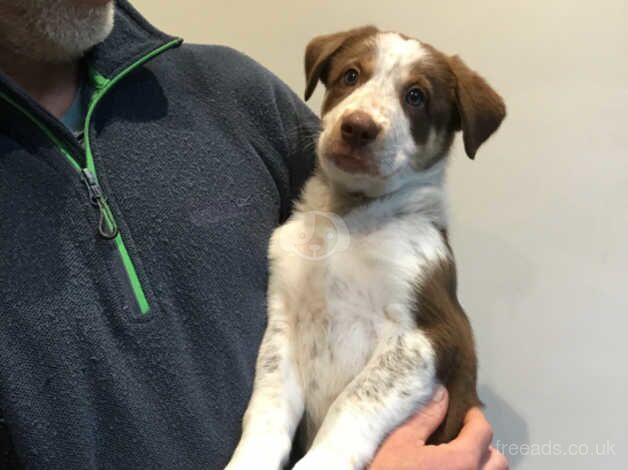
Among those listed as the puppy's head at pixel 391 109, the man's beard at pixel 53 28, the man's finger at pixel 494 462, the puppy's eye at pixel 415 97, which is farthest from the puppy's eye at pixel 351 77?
the man's finger at pixel 494 462

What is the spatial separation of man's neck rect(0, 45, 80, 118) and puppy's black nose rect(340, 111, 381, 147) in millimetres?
584

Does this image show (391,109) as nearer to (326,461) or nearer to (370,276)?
(370,276)

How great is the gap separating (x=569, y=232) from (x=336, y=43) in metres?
1.00

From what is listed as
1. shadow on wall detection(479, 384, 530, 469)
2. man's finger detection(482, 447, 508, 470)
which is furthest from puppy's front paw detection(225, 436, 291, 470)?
shadow on wall detection(479, 384, 530, 469)

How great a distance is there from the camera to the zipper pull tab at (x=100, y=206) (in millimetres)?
1187

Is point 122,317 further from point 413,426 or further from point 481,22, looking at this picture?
point 481,22

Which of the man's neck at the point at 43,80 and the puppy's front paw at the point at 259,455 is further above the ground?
the man's neck at the point at 43,80

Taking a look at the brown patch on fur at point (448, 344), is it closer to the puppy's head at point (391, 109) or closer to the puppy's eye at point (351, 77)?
the puppy's head at point (391, 109)

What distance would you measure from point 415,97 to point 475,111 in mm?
151

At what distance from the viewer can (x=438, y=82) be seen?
1604 mm

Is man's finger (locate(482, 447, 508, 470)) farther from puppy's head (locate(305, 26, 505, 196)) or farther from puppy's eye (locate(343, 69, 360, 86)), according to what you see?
puppy's eye (locate(343, 69, 360, 86))

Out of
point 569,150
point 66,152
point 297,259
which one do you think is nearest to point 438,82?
point 297,259

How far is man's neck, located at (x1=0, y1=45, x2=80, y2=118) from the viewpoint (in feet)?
4.41

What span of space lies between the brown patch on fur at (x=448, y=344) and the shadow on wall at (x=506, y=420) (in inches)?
34.0
